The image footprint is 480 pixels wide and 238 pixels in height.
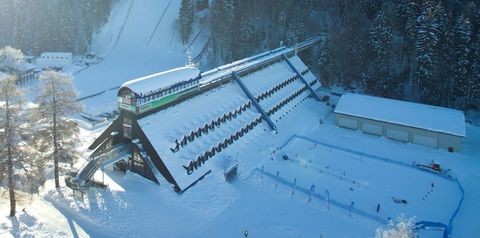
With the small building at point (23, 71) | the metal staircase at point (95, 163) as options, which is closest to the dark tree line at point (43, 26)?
the small building at point (23, 71)

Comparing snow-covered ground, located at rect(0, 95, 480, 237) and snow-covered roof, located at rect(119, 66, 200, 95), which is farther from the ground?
snow-covered roof, located at rect(119, 66, 200, 95)

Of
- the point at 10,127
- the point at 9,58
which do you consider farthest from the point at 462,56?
the point at 9,58

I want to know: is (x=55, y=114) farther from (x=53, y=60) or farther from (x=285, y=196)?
(x=53, y=60)

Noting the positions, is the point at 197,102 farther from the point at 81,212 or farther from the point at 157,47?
the point at 157,47

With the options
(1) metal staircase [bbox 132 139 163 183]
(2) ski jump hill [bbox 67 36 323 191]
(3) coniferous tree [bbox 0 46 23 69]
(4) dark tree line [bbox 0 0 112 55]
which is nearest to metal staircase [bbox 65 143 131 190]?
(2) ski jump hill [bbox 67 36 323 191]

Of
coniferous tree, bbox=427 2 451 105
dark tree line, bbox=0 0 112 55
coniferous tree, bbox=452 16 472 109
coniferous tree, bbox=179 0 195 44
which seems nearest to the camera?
coniferous tree, bbox=452 16 472 109

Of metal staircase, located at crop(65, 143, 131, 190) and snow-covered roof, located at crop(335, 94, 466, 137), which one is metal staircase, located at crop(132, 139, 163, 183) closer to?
metal staircase, located at crop(65, 143, 131, 190)

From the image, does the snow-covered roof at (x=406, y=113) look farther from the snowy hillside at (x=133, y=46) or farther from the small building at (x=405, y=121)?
the snowy hillside at (x=133, y=46)
